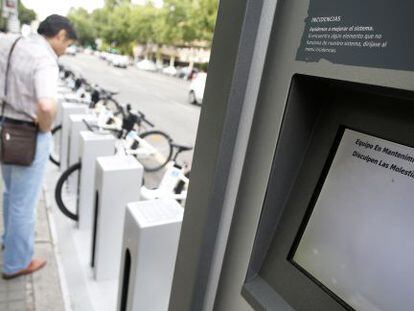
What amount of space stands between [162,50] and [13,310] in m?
55.8

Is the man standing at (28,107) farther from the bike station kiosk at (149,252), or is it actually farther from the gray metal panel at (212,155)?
the gray metal panel at (212,155)

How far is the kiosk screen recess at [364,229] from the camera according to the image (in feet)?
2.44

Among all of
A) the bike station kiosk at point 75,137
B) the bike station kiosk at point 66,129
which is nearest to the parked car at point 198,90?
the bike station kiosk at point 66,129

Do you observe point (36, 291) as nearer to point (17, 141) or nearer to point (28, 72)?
point (17, 141)

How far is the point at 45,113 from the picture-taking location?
2.29 meters

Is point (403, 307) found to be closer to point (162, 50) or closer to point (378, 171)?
point (378, 171)

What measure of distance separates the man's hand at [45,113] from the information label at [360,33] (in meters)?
1.81

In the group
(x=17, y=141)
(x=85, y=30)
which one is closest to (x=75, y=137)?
(x=17, y=141)

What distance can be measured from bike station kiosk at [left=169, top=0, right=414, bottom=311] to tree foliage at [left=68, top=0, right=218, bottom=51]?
28984 millimetres

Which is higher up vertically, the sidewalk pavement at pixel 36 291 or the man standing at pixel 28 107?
the man standing at pixel 28 107

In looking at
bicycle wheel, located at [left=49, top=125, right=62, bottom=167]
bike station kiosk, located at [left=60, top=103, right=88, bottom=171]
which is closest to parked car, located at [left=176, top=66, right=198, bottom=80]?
bicycle wheel, located at [left=49, top=125, right=62, bottom=167]

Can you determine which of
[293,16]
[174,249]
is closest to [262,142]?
[293,16]

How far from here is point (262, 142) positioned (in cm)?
97

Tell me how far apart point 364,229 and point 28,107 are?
216 cm
